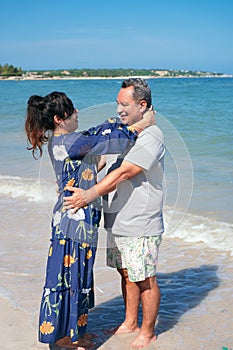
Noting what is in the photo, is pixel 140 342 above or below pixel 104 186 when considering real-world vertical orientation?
below

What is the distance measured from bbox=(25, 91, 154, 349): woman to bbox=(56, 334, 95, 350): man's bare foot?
184 mm

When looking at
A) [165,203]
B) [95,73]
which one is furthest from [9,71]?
[165,203]

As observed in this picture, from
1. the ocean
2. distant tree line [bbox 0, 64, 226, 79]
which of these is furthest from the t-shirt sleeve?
distant tree line [bbox 0, 64, 226, 79]

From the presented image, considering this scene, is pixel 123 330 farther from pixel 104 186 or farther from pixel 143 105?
pixel 143 105

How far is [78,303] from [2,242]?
2692 millimetres

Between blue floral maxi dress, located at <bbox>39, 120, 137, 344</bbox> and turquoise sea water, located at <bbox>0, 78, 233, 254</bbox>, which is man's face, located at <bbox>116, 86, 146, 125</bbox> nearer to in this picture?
blue floral maxi dress, located at <bbox>39, 120, 137, 344</bbox>

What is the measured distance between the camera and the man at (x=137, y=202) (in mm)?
2877

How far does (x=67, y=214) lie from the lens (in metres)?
2.95

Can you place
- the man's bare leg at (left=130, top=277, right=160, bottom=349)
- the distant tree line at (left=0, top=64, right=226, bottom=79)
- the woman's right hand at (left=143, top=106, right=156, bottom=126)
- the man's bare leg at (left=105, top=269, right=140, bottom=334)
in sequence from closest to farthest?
1. the woman's right hand at (left=143, top=106, right=156, bottom=126)
2. the man's bare leg at (left=130, top=277, right=160, bottom=349)
3. the man's bare leg at (left=105, top=269, right=140, bottom=334)
4. the distant tree line at (left=0, top=64, right=226, bottom=79)

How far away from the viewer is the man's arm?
9.38 feet

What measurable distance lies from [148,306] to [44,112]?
1.29 m

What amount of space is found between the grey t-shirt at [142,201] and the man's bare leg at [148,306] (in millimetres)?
326

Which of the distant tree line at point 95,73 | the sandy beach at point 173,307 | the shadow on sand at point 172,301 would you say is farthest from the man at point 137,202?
the distant tree line at point 95,73

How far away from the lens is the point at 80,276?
2.96 m
